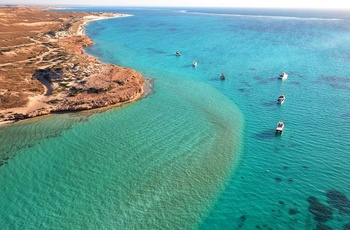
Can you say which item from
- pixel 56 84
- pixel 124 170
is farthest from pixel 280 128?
pixel 56 84

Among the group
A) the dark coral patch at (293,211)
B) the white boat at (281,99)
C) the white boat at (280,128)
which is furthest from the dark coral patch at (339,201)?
the white boat at (281,99)

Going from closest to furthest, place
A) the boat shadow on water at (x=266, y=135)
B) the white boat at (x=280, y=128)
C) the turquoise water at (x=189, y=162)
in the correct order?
the turquoise water at (x=189, y=162) < the boat shadow on water at (x=266, y=135) < the white boat at (x=280, y=128)

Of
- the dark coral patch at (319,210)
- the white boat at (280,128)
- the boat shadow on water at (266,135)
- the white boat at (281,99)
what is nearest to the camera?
the dark coral patch at (319,210)

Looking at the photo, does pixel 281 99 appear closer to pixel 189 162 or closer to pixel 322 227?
pixel 189 162

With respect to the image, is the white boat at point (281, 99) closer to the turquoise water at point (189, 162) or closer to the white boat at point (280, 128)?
the turquoise water at point (189, 162)

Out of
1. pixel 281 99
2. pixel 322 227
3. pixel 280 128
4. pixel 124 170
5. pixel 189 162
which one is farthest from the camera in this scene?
pixel 281 99

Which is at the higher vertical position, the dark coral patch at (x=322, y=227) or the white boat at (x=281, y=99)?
the white boat at (x=281, y=99)

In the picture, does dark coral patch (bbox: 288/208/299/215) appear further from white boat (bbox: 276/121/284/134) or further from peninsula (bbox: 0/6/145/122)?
peninsula (bbox: 0/6/145/122)

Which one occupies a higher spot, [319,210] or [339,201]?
[339,201]
